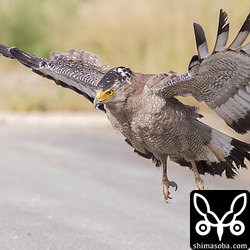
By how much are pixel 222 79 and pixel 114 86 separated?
2.95 ft

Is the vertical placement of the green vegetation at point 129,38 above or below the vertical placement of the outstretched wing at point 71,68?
above

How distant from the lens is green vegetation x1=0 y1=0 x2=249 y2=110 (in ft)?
60.3

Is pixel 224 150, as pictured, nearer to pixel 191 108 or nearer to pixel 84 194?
pixel 191 108

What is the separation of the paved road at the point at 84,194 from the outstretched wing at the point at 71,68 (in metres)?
1.45

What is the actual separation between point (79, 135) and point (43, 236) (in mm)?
6821

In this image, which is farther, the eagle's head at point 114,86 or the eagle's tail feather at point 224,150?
the eagle's tail feather at point 224,150

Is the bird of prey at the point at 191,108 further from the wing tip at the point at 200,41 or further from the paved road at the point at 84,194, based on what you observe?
the paved road at the point at 84,194

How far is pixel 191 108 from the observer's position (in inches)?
320

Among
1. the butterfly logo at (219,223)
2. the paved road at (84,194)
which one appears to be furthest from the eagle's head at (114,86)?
the paved road at (84,194)

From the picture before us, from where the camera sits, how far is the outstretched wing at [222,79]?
7199 millimetres

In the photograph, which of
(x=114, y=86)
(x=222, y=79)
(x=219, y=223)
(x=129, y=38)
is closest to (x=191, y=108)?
(x=222, y=79)

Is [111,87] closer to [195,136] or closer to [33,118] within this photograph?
[195,136]

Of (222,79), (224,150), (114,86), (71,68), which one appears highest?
(71,68)

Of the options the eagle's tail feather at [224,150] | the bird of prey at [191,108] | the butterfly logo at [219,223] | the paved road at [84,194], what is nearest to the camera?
the bird of prey at [191,108]
